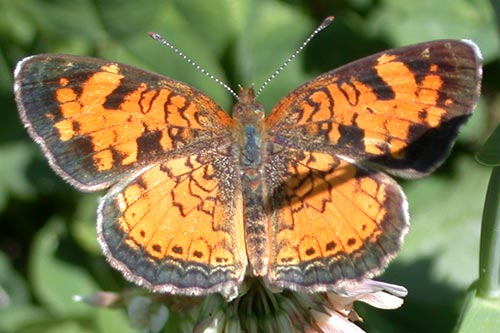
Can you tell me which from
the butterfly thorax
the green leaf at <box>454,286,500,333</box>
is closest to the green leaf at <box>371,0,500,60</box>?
the butterfly thorax

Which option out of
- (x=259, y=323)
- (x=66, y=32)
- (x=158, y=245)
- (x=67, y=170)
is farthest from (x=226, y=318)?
(x=66, y=32)

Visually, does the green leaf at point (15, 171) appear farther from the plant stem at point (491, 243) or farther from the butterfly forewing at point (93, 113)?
the plant stem at point (491, 243)

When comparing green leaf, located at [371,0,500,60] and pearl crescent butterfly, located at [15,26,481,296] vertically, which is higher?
pearl crescent butterfly, located at [15,26,481,296]

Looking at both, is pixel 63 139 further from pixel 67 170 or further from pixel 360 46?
pixel 360 46

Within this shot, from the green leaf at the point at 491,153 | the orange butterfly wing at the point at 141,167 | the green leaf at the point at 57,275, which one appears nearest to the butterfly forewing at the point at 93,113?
the orange butterfly wing at the point at 141,167

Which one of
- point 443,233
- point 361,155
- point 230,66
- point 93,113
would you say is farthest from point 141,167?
point 443,233

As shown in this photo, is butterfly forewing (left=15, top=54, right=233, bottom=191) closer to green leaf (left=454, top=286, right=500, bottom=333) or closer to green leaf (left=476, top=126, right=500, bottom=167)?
green leaf (left=476, top=126, right=500, bottom=167)

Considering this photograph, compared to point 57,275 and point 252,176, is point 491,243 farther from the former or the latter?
point 57,275
